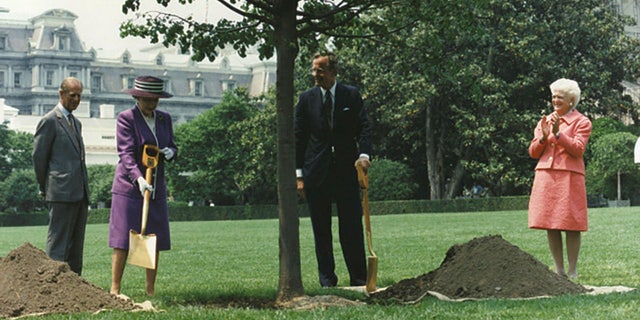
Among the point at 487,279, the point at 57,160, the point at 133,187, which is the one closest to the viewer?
the point at 487,279

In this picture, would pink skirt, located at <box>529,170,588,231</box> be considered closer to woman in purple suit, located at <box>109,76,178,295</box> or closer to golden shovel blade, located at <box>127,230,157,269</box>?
woman in purple suit, located at <box>109,76,178,295</box>

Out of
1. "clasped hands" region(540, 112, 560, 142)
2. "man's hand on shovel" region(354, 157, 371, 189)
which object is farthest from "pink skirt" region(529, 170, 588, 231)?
"man's hand on shovel" region(354, 157, 371, 189)

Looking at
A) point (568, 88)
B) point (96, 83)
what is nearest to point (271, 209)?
point (568, 88)

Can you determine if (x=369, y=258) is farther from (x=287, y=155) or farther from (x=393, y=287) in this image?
(x=287, y=155)

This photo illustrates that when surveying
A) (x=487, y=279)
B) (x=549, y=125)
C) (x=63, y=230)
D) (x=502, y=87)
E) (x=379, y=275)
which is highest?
(x=502, y=87)

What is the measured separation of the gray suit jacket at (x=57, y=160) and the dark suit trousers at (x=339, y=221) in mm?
1837

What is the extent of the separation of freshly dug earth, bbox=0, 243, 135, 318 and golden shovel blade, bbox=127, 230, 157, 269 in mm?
510

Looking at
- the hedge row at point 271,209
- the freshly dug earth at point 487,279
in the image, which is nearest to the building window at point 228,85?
the hedge row at point 271,209

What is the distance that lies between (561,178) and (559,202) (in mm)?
201

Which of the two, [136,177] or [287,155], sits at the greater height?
[287,155]

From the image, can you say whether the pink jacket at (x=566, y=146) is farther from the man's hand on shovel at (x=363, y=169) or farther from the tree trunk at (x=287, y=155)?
the tree trunk at (x=287, y=155)

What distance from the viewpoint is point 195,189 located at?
65.1 m

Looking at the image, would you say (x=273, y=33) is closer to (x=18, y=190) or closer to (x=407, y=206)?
(x=407, y=206)

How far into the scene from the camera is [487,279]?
292 inches
